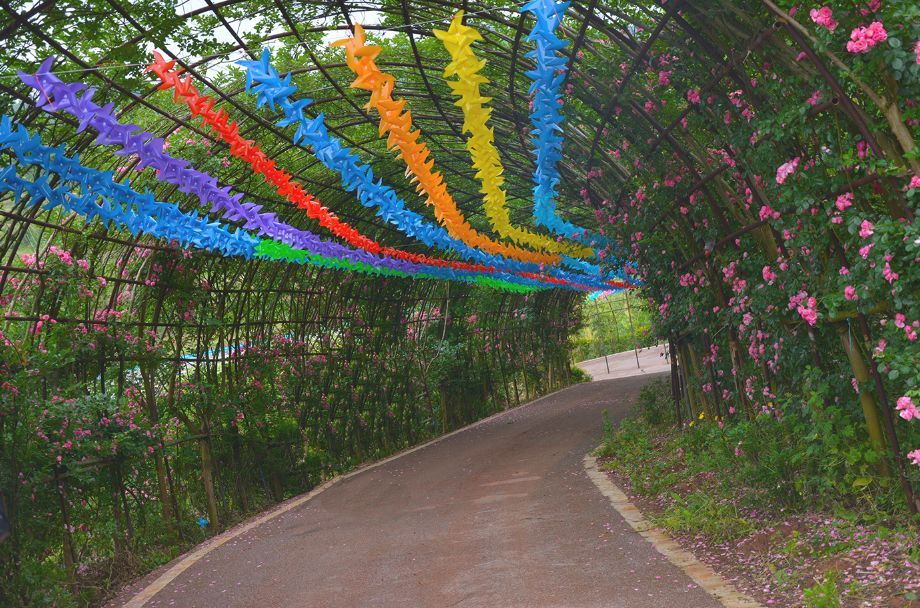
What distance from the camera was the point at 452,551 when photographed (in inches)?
287

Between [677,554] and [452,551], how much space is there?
6.41ft

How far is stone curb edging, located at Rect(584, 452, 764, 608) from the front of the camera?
489cm

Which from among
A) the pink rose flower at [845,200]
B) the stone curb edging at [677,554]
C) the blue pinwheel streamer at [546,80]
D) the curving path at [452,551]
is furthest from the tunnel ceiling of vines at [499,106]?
the curving path at [452,551]

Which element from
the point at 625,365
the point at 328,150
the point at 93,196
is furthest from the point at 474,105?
the point at 625,365

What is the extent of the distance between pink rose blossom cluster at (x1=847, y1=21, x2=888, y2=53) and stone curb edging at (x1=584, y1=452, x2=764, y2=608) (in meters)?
2.78

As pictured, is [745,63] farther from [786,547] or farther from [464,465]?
[464,465]

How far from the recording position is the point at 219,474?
12.2 metres

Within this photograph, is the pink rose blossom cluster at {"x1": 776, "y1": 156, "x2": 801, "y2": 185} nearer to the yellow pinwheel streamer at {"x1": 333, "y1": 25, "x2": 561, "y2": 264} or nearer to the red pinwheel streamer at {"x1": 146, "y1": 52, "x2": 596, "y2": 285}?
the yellow pinwheel streamer at {"x1": 333, "y1": 25, "x2": 561, "y2": 264}

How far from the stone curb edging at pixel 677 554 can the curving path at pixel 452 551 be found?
8 centimetres

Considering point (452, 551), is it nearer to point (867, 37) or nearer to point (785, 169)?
point (785, 169)

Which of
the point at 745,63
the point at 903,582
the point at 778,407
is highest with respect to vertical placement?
the point at 745,63

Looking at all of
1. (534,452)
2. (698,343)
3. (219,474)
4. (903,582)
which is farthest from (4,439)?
(534,452)

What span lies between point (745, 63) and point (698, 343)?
17.1 feet

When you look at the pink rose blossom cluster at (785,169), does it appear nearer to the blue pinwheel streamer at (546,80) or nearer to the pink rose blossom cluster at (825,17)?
the pink rose blossom cluster at (825,17)
